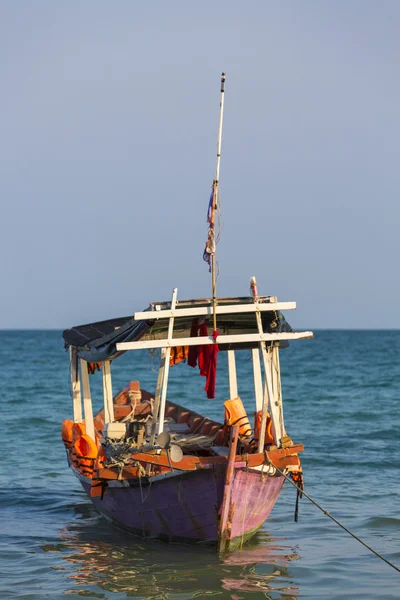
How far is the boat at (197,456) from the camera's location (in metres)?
12.3

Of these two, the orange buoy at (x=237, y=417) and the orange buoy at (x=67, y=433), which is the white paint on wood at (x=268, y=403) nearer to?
the orange buoy at (x=237, y=417)

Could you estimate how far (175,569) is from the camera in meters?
12.4

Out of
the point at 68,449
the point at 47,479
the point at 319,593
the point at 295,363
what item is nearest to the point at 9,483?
the point at 47,479

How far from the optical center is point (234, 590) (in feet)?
38.5

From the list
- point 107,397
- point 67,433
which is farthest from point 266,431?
point 67,433

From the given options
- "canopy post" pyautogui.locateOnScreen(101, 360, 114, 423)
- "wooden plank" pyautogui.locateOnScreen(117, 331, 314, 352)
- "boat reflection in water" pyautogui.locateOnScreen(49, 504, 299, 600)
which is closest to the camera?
"boat reflection in water" pyautogui.locateOnScreen(49, 504, 299, 600)

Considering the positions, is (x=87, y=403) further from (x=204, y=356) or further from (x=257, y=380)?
(x=204, y=356)

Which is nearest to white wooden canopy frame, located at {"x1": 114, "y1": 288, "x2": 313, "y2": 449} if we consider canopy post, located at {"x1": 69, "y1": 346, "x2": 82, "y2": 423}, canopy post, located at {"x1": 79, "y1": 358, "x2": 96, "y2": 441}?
canopy post, located at {"x1": 79, "y1": 358, "x2": 96, "y2": 441}

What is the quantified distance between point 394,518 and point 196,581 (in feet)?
15.9

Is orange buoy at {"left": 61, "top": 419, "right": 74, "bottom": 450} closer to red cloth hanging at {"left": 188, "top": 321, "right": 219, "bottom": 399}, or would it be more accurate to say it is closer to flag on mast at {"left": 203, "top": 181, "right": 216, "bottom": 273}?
red cloth hanging at {"left": 188, "top": 321, "right": 219, "bottom": 399}

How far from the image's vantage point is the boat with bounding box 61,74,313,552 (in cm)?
1230

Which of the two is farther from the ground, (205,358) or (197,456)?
(205,358)

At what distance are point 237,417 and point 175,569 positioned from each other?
322 cm

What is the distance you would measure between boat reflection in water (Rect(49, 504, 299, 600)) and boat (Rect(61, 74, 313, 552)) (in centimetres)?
23
